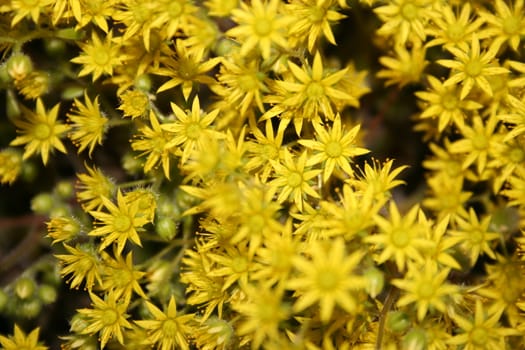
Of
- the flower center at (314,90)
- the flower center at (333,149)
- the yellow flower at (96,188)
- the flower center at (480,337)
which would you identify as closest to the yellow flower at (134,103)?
the yellow flower at (96,188)

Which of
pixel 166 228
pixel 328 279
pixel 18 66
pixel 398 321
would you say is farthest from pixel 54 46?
pixel 398 321

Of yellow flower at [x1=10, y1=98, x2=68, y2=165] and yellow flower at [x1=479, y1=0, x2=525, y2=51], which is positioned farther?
yellow flower at [x1=10, y1=98, x2=68, y2=165]

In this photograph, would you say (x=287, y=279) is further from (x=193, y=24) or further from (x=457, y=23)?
(x=457, y=23)

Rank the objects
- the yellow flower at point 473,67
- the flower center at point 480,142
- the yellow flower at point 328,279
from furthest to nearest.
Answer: the flower center at point 480,142 → the yellow flower at point 473,67 → the yellow flower at point 328,279

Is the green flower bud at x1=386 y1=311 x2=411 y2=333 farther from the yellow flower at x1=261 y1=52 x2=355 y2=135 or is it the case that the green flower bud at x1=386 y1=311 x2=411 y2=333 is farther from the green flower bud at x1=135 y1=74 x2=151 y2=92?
the green flower bud at x1=135 y1=74 x2=151 y2=92

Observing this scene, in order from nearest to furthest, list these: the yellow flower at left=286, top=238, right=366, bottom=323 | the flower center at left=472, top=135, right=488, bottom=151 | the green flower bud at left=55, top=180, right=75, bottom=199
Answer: the yellow flower at left=286, top=238, right=366, bottom=323 < the flower center at left=472, top=135, right=488, bottom=151 < the green flower bud at left=55, top=180, right=75, bottom=199

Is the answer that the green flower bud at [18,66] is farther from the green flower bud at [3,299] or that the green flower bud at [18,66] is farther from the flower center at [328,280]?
the flower center at [328,280]

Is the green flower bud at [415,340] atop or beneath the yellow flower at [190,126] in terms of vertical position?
beneath

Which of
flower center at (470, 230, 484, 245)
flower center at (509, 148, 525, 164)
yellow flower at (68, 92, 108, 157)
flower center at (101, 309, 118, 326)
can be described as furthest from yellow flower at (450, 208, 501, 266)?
yellow flower at (68, 92, 108, 157)
